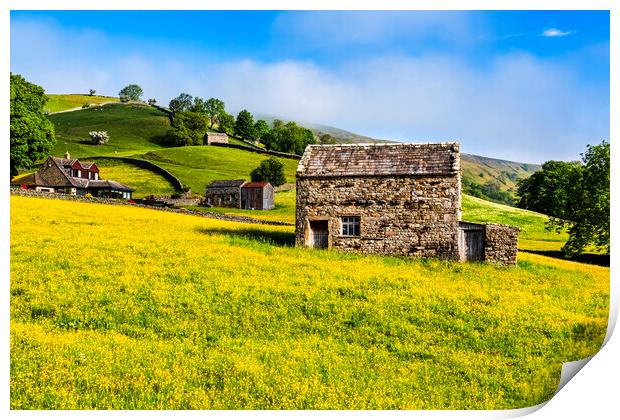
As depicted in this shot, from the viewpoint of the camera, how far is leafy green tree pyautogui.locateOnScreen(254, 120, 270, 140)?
6494 centimetres

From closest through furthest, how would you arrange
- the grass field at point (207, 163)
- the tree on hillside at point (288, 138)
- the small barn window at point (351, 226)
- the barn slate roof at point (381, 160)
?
the barn slate roof at point (381, 160)
the small barn window at point (351, 226)
the grass field at point (207, 163)
the tree on hillside at point (288, 138)

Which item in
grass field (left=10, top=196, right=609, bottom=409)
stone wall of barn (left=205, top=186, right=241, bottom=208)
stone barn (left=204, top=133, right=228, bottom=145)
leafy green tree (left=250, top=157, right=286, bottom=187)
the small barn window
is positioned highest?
stone barn (left=204, top=133, right=228, bottom=145)

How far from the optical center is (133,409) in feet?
29.0

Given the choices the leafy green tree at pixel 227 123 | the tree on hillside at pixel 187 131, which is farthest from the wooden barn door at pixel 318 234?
the tree on hillside at pixel 187 131

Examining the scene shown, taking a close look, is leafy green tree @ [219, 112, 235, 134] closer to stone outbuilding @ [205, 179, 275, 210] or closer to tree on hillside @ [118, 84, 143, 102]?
stone outbuilding @ [205, 179, 275, 210]

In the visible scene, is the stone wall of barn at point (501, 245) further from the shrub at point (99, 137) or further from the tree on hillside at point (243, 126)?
the tree on hillside at point (243, 126)

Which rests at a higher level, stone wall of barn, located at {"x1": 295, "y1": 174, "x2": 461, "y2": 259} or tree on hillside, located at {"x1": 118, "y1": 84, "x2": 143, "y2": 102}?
tree on hillside, located at {"x1": 118, "y1": 84, "x2": 143, "y2": 102}

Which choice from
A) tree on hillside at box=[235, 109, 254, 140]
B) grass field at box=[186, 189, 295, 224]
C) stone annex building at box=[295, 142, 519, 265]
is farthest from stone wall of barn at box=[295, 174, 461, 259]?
tree on hillside at box=[235, 109, 254, 140]

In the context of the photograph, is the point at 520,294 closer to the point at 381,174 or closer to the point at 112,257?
the point at 381,174

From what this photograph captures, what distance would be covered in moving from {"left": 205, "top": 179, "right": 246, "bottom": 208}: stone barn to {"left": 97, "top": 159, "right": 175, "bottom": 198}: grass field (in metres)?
3.72

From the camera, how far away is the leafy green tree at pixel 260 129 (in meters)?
64.9

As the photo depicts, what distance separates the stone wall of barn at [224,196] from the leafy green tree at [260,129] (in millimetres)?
16734
